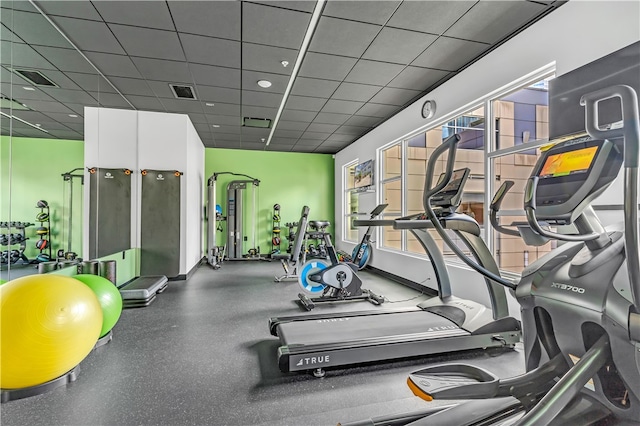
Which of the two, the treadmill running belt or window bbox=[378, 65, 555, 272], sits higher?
window bbox=[378, 65, 555, 272]

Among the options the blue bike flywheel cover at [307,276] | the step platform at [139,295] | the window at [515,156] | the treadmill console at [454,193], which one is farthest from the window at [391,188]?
the step platform at [139,295]

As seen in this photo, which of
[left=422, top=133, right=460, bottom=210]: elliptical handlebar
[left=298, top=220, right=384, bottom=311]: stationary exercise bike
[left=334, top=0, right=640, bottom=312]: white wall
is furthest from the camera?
[left=298, top=220, right=384, bottom=311]: stationary exercise bike

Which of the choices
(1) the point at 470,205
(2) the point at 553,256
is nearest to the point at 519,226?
(2) the point at 553,256

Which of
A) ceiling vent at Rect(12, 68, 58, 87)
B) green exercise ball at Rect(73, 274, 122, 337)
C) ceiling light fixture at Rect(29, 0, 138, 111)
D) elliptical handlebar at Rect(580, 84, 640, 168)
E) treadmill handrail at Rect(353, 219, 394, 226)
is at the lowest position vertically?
green exercise ball at Rect(73, 274, 122, 337)

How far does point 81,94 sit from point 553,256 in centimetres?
574

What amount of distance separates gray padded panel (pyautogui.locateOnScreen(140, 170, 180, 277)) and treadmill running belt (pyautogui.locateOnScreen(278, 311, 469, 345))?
369cm

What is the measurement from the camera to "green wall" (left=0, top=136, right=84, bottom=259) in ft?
7.96

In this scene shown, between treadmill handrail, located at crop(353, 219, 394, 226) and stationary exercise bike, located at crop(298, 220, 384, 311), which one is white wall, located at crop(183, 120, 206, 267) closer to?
stationary exercise bike, located at crop(298, 220, 384, 311)

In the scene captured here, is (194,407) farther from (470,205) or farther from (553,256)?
(470,205)

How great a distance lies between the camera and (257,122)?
6211mm

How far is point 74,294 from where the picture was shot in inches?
85.8

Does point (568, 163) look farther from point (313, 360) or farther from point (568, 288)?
point (313, 360)

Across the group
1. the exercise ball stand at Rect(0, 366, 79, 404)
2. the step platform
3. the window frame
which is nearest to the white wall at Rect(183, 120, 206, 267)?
the step platform

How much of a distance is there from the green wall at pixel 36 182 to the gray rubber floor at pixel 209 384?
121cm
